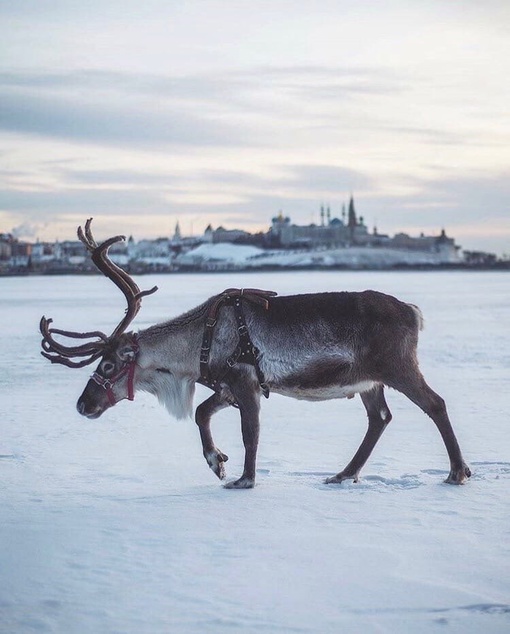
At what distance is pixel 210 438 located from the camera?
736 centimetres

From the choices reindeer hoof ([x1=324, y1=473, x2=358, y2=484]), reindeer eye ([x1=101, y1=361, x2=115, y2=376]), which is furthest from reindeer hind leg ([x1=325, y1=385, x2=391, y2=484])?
reindeer eye ([x1=101, y1=361, x2=115, y2=376])

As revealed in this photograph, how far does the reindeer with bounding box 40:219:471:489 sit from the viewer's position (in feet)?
23.4

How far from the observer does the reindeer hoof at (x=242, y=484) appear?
708 centimetres

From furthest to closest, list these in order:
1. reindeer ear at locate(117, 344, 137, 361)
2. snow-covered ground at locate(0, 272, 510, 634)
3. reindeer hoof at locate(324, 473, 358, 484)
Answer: reindeer ear at locate(117, 344, 137, 361) → reindeer hoof at locate(324, 473, 358, 484) → snow-covered ground at locate(0, 272, 510, 634)

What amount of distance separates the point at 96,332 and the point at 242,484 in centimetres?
166

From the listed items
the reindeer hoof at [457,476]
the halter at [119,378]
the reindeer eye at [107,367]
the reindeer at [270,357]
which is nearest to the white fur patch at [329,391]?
the reindeer at [270,357]

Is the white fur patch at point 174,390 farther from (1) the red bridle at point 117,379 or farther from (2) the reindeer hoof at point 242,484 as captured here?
(2) the reindeer hoof at point 242,484

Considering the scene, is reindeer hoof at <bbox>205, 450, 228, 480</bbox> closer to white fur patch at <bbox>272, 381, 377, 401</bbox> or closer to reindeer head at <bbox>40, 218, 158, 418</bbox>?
white fur patch at <bbox>272, 381, 377, 401</bbox>

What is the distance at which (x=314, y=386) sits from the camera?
7168 millimetres

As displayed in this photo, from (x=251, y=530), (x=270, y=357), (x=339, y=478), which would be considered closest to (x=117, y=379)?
(x=270, y=357)

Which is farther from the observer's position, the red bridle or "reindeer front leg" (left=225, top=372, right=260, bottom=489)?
the red bridle

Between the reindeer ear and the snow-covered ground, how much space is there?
37.1 inches

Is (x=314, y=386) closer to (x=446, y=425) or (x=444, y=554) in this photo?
(x=446, y=425)

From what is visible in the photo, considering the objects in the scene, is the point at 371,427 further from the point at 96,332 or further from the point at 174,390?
the point at 96,332
